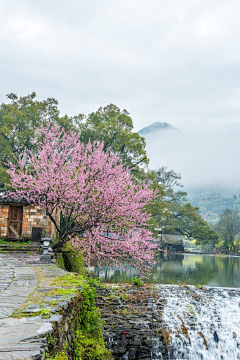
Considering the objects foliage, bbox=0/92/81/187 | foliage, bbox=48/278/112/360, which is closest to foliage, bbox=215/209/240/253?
foliage, bbox=0/92/81/187

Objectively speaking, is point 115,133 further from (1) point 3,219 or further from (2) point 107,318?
(2) point 107,318

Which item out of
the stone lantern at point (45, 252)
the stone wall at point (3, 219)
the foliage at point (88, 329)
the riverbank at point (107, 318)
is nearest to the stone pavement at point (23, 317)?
the riverbank at point (107, 318)

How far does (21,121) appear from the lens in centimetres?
2577

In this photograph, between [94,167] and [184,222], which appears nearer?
[94,167]

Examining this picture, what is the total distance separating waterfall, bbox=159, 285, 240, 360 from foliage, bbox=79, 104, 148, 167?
16.7 metres

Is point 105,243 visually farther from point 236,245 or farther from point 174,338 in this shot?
point 236,245

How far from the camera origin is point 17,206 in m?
18.4

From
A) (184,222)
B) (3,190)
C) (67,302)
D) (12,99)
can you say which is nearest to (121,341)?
(67,302)

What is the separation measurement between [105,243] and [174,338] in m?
4.71

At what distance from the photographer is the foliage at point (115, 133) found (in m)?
27.0

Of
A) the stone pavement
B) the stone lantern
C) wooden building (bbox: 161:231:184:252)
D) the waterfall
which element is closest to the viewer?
the stone pavement

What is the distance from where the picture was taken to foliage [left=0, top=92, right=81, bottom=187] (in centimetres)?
2486

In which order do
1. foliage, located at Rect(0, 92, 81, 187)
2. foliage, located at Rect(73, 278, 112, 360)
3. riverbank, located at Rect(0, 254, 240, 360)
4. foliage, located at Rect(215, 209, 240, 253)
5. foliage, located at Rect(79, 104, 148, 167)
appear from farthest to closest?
foliage, located at Rect(215, 209, 240, 253) → foliage, located at Rect(79, 104, 148, 167) → foliage, located at Rect(0, 92, 81, 187) → foliage, located at Rect(73, 278, 112, 360) → riverbank, located at Rect(0, 254, 240, 360)

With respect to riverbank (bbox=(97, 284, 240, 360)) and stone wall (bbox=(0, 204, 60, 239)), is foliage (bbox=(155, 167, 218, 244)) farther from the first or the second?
riverbank (bbox=(97, 284, 240, 360))
